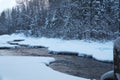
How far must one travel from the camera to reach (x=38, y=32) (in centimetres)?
4716

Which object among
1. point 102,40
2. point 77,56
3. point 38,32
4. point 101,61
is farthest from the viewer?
point 38,32

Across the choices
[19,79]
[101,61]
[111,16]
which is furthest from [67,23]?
[19,79]

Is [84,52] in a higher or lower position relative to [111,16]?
lower

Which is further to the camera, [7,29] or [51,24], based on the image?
A: [7,29]

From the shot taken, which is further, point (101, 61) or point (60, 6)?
point (60, 6)

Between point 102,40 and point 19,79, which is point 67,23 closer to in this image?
point 102,40

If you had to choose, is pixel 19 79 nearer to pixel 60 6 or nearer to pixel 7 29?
pixel 60 6

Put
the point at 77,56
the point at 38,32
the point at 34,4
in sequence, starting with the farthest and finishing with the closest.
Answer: the point at 34,4
the point at 38,32
the point at 77,56

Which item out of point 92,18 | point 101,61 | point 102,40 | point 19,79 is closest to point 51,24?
point 92,18

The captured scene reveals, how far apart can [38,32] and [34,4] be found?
21352mm

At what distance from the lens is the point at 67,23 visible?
125ft

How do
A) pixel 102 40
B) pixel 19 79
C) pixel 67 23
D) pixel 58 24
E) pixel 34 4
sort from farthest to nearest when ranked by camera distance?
1. pixel 34 4
2. pixel 58 24
3. pixel 67 23
4. pixel 102 40
5. pixel 19 79

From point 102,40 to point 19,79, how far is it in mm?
21611

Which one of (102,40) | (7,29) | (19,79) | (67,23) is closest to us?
(19,79)
